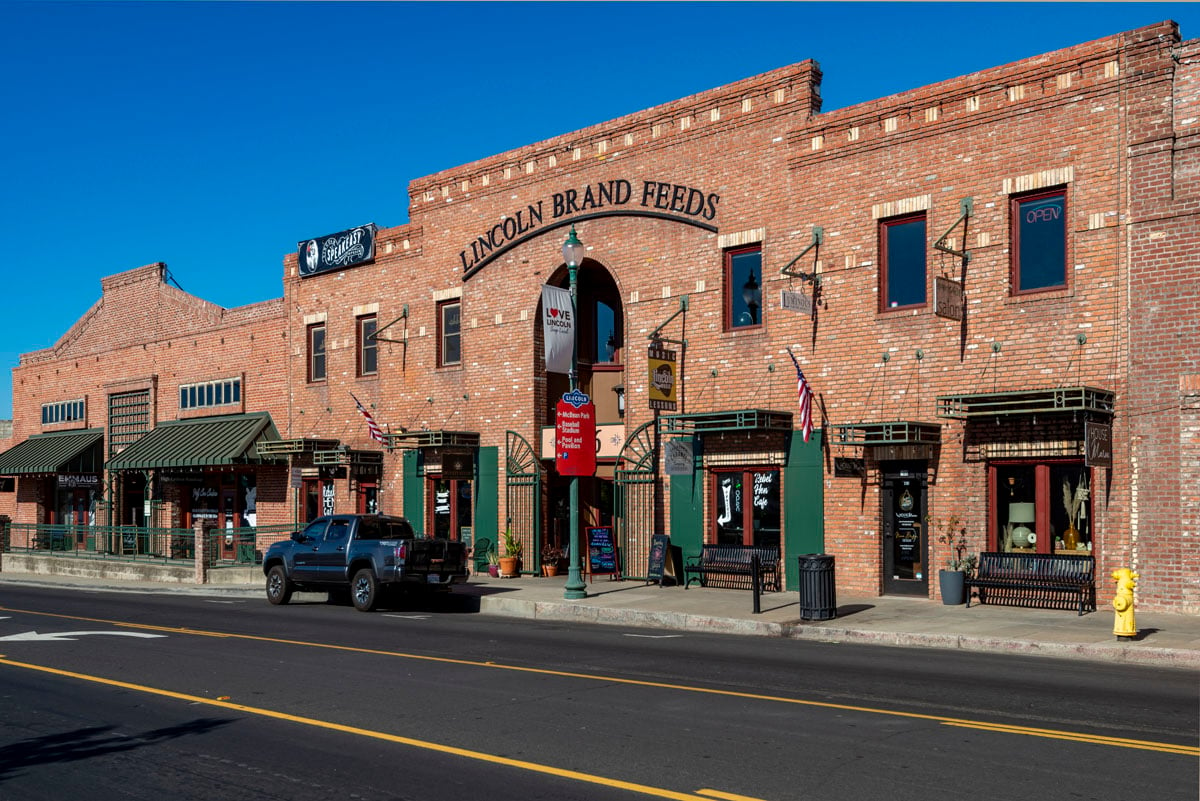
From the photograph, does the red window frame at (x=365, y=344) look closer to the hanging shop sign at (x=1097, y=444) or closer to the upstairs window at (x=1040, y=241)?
the upstairs window at (x=1040, y=241)

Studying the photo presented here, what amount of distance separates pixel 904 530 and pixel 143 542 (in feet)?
Result: 83.2

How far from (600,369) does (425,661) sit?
1381 centimetres

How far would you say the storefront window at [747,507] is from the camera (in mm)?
21609

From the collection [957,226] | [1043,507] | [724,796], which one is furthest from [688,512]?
[724,796]

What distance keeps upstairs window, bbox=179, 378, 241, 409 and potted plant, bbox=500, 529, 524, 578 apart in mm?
12084

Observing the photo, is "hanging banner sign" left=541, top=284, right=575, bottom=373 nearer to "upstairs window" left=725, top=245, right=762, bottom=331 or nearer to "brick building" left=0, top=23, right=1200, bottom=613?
"brick building" left=0, top=23, right=1200, bottom=613

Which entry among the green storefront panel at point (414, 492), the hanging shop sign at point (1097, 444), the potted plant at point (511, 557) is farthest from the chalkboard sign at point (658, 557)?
the hanging shop sign at point (1097, 444)

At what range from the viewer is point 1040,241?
18281 millimetres

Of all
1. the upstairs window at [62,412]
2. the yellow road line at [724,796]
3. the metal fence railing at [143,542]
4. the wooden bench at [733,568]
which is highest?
the upstairs window at [62,412]

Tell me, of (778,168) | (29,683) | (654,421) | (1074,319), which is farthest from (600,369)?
(29,683)

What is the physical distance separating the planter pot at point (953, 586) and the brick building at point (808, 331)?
27.5 inches

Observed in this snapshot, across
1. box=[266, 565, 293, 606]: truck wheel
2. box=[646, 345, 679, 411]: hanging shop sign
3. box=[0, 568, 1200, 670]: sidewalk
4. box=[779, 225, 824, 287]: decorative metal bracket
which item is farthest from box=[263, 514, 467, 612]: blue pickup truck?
box=[779, 225, 824, 287]: decorative metal bracket

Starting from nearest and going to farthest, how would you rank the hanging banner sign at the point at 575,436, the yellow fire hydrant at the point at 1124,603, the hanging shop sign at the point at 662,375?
the yellow fire hydrant at the point at 1124,603, the hanging banner sign at the point at 575,436, the hanging shop sign at the point at 662,375

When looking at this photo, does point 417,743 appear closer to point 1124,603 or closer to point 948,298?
point 1124,603
